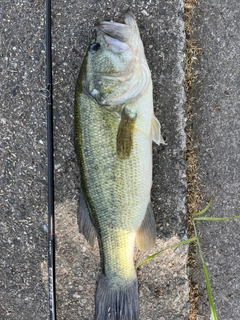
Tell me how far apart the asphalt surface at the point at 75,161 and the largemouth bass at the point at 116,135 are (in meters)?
0.32

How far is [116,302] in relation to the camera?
2.26m

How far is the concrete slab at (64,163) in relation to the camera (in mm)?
2396

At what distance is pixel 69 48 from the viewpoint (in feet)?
8.13

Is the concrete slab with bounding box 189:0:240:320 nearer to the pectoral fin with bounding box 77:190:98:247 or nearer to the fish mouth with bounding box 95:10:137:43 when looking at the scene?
the fish mouth with bounding box 95:10:137:43

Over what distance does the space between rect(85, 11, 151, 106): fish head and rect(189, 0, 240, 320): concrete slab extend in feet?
1.95

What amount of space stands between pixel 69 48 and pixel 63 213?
1.16 metres

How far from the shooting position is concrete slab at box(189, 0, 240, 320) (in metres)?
2.47

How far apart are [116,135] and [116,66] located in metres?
0.40

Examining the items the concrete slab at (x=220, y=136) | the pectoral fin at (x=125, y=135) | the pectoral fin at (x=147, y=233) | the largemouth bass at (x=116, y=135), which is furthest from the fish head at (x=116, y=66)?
the pectoral fin at (x=147, y=233)

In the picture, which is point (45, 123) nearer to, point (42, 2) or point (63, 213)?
point (63, 213)

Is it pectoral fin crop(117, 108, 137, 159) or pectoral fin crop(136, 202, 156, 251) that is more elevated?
pectoral fin crop(117, 108, 137, 159)

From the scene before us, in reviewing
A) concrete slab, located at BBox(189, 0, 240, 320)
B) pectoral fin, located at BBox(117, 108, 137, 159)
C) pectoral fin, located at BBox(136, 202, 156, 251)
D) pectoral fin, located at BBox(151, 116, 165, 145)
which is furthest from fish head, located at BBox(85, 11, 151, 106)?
pectoral fin, located at BBox(136, 202, 156, 251)

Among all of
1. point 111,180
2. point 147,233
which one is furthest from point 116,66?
point 147,233

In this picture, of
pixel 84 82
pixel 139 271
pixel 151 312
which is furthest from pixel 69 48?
pixel 151 312
